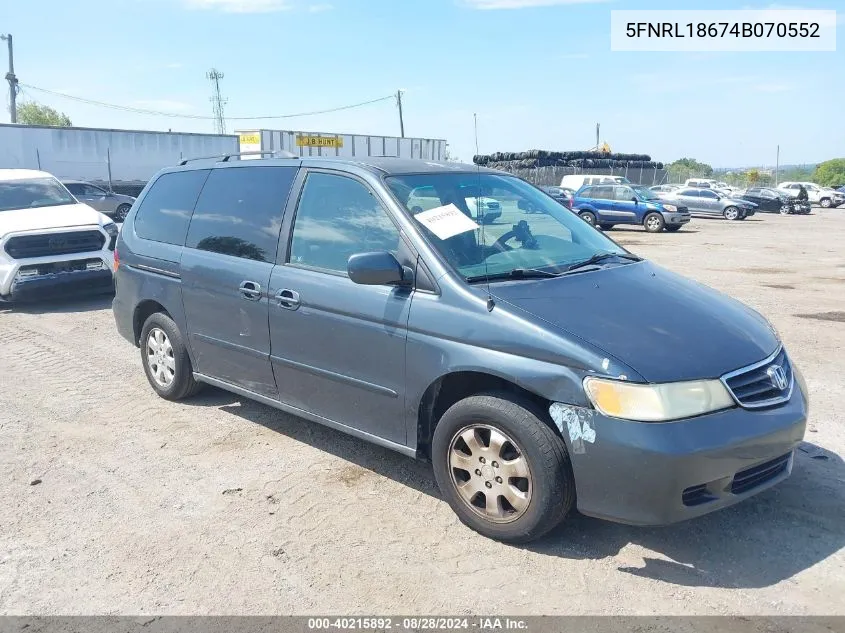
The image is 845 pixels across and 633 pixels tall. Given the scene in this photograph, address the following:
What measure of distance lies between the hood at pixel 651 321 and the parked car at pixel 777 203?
37331 millimetres

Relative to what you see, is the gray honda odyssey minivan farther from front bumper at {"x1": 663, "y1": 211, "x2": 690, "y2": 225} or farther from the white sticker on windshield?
front bumper at {"x1": 663, "y1": 211, "x2": 690, "y2": 225}

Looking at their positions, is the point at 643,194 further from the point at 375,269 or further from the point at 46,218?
the point at 375,269

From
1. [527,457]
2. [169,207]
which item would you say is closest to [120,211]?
[169,207]

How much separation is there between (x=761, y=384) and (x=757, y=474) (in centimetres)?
42

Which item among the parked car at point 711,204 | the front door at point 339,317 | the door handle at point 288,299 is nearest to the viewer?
the front door at point 339,317

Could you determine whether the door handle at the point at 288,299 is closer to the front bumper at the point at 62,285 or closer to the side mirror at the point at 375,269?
the side mirror at the point at 375,269

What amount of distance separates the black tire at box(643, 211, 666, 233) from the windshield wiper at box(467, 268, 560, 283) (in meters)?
21.7

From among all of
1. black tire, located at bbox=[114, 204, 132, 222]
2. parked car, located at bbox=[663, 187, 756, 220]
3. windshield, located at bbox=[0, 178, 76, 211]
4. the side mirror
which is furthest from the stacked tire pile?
the side mirror

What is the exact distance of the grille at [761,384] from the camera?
3383 mm

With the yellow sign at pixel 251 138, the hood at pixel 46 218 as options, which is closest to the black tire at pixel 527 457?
the hood at pixel 46 218

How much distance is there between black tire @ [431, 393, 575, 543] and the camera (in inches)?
133

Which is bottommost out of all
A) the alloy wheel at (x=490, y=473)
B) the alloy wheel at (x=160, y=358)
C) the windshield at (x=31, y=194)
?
the alloy wheel at (x=490, y=473)

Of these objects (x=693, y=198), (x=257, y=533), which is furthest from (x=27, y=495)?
(x=693, y=198)

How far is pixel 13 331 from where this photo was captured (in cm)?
861
